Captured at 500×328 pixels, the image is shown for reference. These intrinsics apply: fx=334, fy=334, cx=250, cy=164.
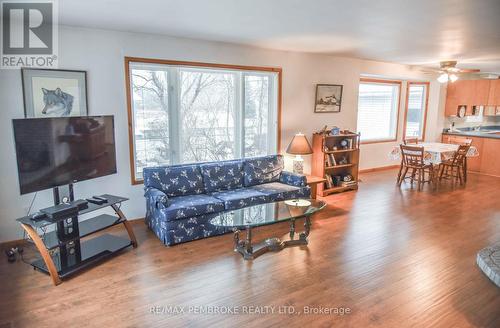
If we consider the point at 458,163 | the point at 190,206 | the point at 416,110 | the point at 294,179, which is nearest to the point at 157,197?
the point at 190,206

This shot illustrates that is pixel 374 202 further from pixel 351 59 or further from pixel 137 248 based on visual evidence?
pixel 137 248

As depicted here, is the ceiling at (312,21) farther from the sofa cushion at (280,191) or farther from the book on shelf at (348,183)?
the book on shelf at (348,183)

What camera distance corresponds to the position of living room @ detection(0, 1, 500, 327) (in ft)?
8.92

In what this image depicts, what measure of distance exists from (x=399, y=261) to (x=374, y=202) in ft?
6.99

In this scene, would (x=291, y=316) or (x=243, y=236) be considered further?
(x=243, y=236)

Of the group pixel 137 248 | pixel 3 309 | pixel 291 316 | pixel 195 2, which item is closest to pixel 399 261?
pixel 291 316

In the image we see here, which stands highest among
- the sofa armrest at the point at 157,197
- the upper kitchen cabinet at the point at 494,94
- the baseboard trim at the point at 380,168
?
the upper kitchen cabinet at the point at 494,94

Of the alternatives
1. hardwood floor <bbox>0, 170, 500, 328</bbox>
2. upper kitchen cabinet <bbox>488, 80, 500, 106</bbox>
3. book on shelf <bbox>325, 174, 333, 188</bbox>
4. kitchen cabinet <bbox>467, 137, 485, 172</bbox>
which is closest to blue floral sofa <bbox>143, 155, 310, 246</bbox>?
hardwood floor <bbox>0, 170, 500, 328</bbox>

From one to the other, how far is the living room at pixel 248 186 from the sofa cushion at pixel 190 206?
4 cm

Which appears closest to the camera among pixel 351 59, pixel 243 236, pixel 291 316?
pixel 291 316

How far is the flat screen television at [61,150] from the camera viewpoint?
2918mm

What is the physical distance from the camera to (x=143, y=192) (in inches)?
176

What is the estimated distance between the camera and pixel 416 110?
8.50m

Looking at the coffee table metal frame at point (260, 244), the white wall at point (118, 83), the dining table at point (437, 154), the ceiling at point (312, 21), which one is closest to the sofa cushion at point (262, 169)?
the white wall at point (118, 83)
